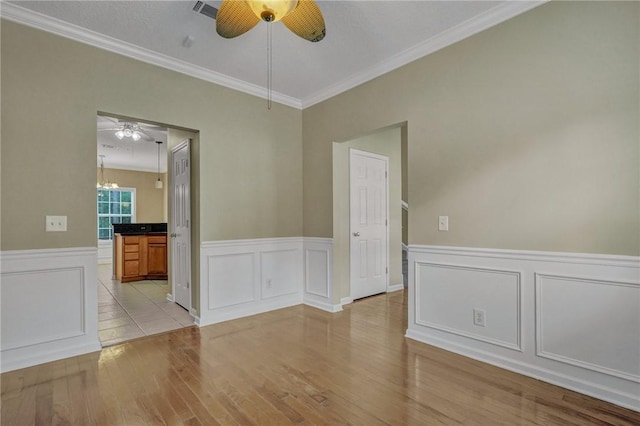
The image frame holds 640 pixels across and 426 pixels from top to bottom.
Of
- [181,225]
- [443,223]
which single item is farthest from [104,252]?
[443,223]

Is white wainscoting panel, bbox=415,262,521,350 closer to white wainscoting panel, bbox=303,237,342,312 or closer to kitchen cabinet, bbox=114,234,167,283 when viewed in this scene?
white wainscoting panel, bbox=303,237,342,312

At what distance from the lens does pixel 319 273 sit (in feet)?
13.9

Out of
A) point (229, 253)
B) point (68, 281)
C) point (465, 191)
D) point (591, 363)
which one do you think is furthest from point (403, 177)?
point (68, 281)

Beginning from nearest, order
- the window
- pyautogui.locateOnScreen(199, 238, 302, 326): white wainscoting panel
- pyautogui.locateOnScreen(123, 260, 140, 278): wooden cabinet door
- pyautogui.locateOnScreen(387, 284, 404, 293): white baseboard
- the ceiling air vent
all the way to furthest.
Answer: the ceiling air vent, pyautogui.locateOnScreen(199, 238, 302, 326): white wainscoting panel, pyautogui.locateOnScreen(387, 284, 404, 293): white baseboard, pyautogui.locateOnScreen(123, 260, 140, 278): wooden cabinet door, the window

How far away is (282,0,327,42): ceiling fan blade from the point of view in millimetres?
1906

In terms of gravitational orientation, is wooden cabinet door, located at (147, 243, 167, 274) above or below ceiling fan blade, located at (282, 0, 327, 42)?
below

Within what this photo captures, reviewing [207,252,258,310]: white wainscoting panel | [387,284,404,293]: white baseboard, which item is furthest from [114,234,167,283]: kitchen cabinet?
[387,284,404,293]: white baseboard

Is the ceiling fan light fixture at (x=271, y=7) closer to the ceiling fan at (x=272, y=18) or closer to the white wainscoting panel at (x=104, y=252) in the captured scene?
the ceiling fan at (x=272, y=18)

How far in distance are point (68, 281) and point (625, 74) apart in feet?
14.6

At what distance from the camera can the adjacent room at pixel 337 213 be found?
2.03 meters

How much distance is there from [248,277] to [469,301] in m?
2.48

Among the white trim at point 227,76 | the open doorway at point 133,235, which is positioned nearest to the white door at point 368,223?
the white trim at point 227,76

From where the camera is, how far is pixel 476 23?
2.64 metres

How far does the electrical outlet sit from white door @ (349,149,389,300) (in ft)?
6.41
